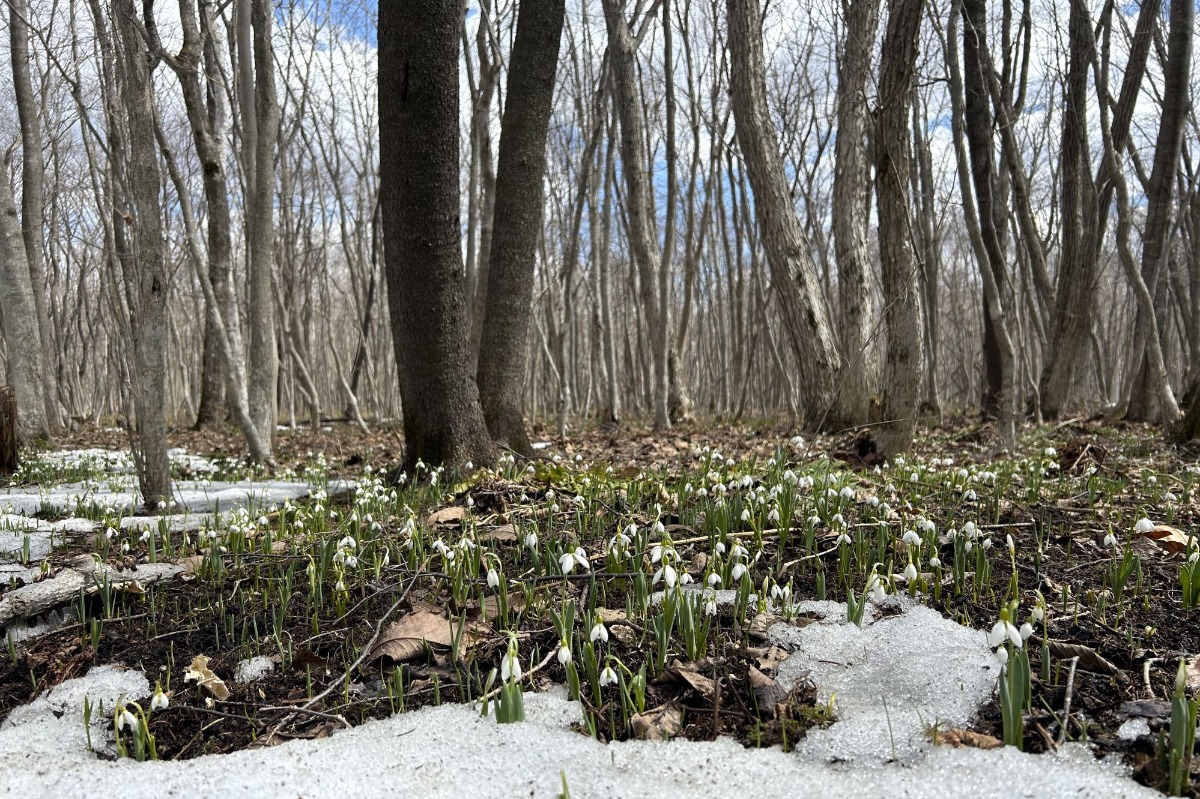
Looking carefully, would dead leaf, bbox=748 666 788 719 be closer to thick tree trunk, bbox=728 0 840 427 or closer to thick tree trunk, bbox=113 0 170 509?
thick tree trunk, bbox=113 0 170 509

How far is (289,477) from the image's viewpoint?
19.8ft

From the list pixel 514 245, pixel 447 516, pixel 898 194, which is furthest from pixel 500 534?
pixel 898 194

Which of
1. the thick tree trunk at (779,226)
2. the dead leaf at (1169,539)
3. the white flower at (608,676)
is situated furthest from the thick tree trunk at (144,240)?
the thick tree trunk at (779,226)

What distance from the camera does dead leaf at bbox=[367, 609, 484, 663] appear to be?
7.72 ft

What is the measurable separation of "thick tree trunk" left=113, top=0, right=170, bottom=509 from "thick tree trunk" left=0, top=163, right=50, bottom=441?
18.5ft

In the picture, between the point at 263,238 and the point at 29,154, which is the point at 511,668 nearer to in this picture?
the point at 263,238

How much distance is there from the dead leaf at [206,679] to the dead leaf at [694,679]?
1.28 metres

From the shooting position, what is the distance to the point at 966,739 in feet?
5.64

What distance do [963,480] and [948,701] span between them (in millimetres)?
2552

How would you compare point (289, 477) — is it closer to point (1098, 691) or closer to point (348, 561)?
point (348, 561)

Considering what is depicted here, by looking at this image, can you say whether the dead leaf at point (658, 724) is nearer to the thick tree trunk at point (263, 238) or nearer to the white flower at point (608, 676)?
the white flower at point (608, 676)

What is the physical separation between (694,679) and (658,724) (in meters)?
0.24

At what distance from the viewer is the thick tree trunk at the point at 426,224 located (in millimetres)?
4207

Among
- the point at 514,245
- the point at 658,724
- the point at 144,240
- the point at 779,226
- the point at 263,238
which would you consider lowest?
the point at 658,724
